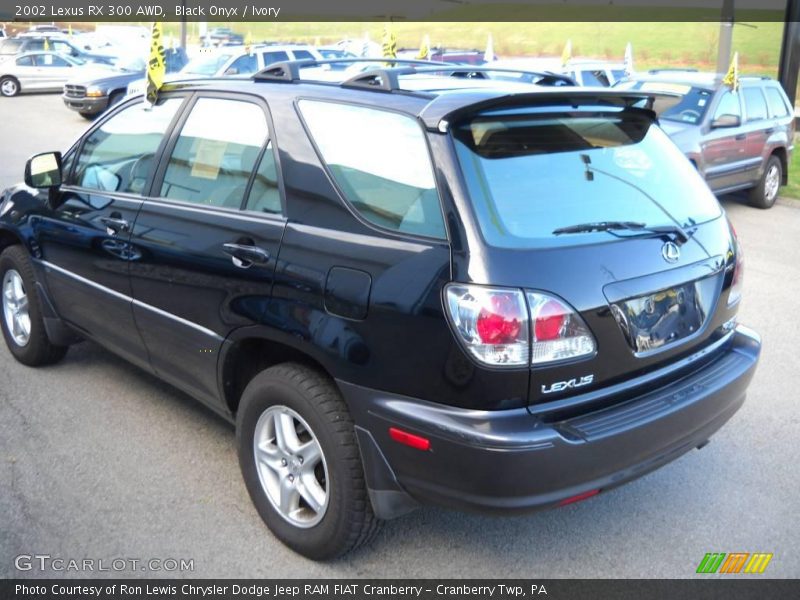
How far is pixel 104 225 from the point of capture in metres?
4.22

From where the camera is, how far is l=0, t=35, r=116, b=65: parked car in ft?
91.4

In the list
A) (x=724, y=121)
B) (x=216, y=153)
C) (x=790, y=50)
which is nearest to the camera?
(x=216, y=153)

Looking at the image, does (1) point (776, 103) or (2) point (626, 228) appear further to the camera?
(1) point (776, 103)

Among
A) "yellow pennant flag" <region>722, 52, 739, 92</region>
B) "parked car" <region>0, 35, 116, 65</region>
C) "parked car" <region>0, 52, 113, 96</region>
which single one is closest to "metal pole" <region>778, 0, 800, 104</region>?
"yellow pennant flag" <region>722, 52, 739, 92</region>

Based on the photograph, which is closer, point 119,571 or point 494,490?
point 494,490

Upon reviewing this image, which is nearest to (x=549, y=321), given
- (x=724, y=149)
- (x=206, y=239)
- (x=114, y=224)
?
(x=206, y=239)

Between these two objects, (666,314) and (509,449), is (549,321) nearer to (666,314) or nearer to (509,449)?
(509,449)

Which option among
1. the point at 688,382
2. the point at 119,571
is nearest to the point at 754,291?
the point at 688,382

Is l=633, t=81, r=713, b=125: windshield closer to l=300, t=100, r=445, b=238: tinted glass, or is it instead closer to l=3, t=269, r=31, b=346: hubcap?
l=3, t=269, r=31, b=346: hubcap

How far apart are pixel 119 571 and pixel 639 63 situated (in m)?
40.7

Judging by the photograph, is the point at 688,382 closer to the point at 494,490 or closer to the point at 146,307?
the point at 494,490

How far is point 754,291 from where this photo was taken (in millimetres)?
7375

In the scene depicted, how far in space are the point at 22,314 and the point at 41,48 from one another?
27.1 metres
